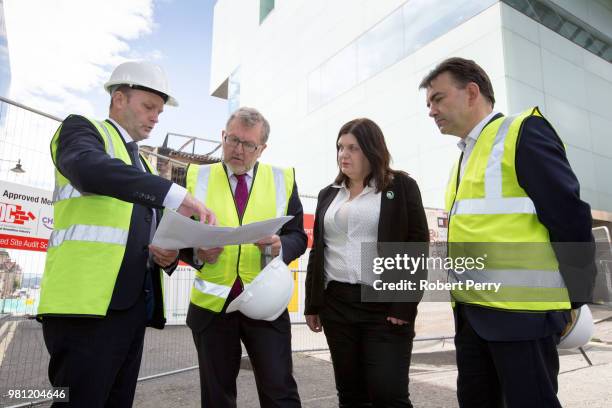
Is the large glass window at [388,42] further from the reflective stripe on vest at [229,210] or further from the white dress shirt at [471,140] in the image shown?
the reflective stripe on vest at [229,210]

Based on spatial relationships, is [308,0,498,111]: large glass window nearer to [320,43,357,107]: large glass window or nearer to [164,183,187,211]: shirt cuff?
[320,43,357,107]: large glass window

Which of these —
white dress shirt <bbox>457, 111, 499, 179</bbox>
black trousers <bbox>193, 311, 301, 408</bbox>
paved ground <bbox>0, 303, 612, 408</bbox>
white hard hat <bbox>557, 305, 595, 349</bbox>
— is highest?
white dress shirt <bbox>457, 111, 499, 179</bbox>

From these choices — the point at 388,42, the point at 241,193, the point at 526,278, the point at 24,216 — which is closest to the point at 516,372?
the point at 526,278

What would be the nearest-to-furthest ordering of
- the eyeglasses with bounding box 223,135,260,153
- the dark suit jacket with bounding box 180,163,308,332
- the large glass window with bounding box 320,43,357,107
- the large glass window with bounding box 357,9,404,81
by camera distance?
the dark suit jacket with bounding box 180,163,308,332 < the eyeglasses with bounding box 223,135,260,153 < the large glass window with bounding box 357,9,404,81 < the large glass window with bounding box 320,43,357,107

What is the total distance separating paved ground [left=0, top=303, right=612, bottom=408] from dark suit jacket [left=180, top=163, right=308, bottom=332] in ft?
6.50

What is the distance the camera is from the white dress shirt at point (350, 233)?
2.39 meters

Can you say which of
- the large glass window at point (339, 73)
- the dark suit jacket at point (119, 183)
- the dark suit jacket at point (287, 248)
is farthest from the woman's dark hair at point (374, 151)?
the large glass window at point (339, 73)

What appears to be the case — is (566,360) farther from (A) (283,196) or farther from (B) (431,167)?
(B) (431,167)

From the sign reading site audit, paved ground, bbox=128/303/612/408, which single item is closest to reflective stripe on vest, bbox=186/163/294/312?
paved ground, bbox=128/303/612/408

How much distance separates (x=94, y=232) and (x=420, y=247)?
170 centimetres

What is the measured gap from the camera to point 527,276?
5.39 ft

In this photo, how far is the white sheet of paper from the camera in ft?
5.05

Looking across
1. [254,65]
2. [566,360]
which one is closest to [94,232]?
[566,360]

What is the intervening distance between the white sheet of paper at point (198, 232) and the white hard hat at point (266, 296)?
212 mm
